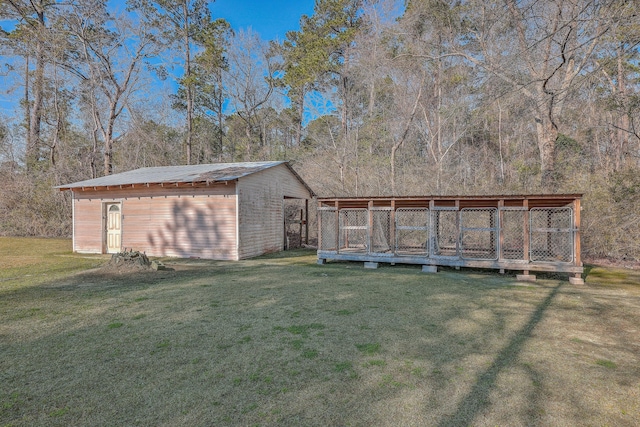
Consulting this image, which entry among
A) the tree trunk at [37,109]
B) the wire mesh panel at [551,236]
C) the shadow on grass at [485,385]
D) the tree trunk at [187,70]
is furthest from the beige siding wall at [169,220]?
the tree trunk at [37,109]

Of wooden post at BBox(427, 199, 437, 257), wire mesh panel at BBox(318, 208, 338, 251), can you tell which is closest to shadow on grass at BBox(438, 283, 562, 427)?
wooden post at BBox(427, 199, 437, 257)

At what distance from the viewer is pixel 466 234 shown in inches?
507

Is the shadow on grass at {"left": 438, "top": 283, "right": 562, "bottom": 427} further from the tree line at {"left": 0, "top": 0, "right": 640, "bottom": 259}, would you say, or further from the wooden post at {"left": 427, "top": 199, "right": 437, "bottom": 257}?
the tree line at {"left": 0, "top": 0, "right": 640, "bottom": 259}

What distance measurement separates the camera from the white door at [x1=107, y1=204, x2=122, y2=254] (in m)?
12.4

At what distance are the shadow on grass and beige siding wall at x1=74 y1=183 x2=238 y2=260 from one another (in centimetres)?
851

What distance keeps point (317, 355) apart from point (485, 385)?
5.14 feet

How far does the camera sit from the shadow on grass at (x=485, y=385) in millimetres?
2365

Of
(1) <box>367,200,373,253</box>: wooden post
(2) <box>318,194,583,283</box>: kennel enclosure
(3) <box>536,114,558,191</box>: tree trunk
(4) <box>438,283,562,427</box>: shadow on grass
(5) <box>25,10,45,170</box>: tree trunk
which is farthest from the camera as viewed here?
(5) <box>25,10,45,170</box>: tree trunk

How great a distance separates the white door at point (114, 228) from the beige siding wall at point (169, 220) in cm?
26

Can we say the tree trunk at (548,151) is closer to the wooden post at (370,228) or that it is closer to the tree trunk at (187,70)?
the wooden post at (370,228)

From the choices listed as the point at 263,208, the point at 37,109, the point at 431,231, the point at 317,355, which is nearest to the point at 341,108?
the point at 263,208

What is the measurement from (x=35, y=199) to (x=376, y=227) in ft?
63.6

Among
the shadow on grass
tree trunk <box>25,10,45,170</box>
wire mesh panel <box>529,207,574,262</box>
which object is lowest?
the shadow on grass

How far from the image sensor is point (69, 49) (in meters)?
20.2
